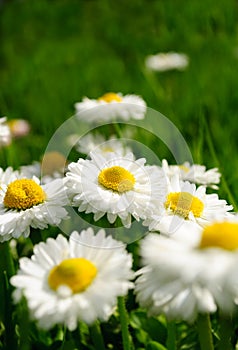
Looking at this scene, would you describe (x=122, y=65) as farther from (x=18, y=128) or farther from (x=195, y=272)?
(x=195, y=272)

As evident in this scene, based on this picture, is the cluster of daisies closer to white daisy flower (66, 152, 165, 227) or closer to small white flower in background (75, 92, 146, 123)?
white daisy flower (66, 152, 165, 227)

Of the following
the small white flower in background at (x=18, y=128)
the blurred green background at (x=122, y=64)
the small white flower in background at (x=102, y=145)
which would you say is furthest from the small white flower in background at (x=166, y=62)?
the small white flower in background at (x=102, y=145)

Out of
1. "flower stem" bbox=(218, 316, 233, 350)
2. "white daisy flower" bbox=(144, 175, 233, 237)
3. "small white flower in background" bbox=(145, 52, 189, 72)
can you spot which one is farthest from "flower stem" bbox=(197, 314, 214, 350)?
"small white flower in background" bbox=(145, 52, 189, 72)

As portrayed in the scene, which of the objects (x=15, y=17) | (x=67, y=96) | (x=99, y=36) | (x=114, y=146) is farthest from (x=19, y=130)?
(x=15, y=17)

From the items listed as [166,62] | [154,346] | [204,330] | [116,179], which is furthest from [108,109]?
[166,62]

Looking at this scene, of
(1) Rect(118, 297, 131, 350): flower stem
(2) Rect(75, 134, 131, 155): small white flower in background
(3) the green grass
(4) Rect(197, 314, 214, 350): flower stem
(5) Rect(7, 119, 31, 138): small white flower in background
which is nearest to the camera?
(4) Rect(197, 314, 214, 350): flower stem

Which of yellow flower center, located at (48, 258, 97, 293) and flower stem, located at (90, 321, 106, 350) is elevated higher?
yellow flower center, located at (48, 258, 97, 293)
